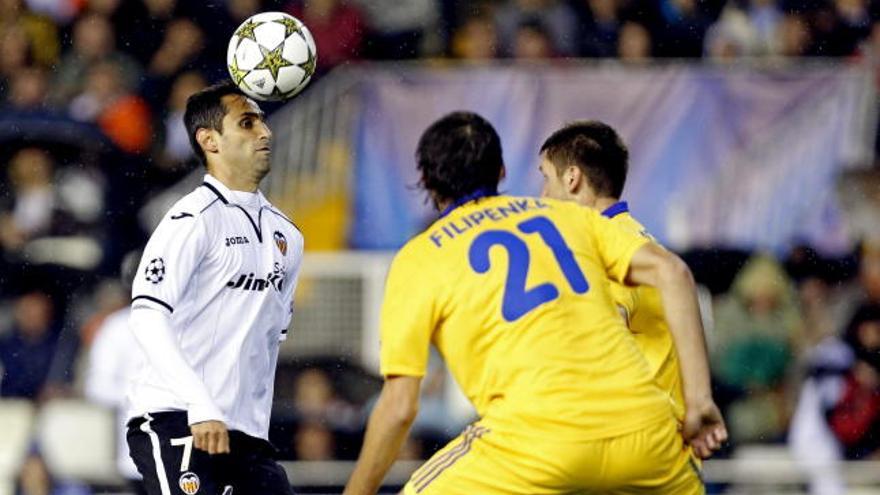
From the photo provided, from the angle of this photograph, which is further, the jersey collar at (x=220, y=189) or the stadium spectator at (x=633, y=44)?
the stadium spectator at (x=633, y=44)

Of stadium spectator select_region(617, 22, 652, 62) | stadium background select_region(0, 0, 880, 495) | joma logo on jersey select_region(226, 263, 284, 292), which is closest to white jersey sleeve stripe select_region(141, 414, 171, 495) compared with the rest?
joma logo on jersey select_region(226, 263, 284, 292)

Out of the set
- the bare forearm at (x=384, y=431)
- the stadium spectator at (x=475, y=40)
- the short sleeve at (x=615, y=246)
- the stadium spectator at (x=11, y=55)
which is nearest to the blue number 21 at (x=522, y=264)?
the short sleeve at (x=615, y=246)

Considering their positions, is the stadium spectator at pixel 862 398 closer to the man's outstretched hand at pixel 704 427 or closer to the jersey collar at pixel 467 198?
the man's outstretched hand at pixel 704 427

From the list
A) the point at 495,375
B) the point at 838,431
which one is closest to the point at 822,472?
the point at 838,431

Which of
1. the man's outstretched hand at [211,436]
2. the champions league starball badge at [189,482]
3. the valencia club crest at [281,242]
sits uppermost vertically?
the valencia club crest at [281,242]

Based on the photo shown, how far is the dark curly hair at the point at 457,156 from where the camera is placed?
5531 millimetres

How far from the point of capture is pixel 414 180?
1381cm

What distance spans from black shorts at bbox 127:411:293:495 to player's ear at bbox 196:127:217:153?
110 cm

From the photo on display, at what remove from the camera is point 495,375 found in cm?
540

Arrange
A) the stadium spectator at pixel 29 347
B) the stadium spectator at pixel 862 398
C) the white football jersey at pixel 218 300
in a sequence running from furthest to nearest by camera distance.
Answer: the stadium spectator at pixel 29 347, the stadium spectator at pixel 862 398, the white football jersey at pixel 218 300

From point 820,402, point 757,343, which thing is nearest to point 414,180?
point 757,343

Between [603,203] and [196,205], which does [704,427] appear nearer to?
[603,203]

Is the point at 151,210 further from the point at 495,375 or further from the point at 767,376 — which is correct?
the point at 495,375

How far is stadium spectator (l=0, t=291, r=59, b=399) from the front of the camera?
13305 millimetres
